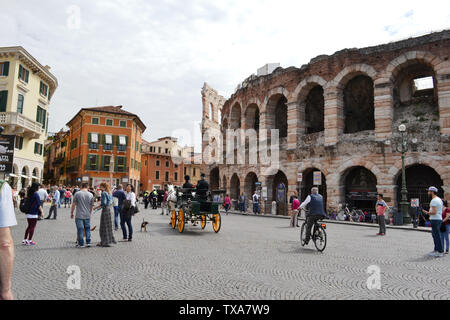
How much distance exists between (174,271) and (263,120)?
21630 mm

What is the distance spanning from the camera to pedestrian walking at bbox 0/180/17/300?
225 centimetres

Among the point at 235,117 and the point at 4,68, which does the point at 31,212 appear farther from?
the point at 4,68

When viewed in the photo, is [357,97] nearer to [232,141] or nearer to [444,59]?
[444,59]

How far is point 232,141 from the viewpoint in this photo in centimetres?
3127

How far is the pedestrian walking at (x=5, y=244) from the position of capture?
7.38 ft

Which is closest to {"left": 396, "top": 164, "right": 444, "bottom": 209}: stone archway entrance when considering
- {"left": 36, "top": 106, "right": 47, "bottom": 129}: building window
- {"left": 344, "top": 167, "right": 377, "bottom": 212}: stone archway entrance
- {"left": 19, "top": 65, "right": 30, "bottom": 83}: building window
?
{"left": 344, "top": 167, "right": 377, "bottom": 212}: stone archway entrance

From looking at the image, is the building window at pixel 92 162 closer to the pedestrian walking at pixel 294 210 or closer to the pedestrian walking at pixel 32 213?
the pedestrian walking at pixel 294 210

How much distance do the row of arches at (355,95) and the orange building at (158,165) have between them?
38.3 metres

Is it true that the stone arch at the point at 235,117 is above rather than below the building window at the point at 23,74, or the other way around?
below

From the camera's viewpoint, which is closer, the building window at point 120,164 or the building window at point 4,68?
the building window at point 4,68

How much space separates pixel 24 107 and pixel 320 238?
101ft

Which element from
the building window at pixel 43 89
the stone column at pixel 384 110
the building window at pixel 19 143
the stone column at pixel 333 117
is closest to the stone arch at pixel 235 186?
the stone column at pixel 333 117

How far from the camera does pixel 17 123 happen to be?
92.0 feet
